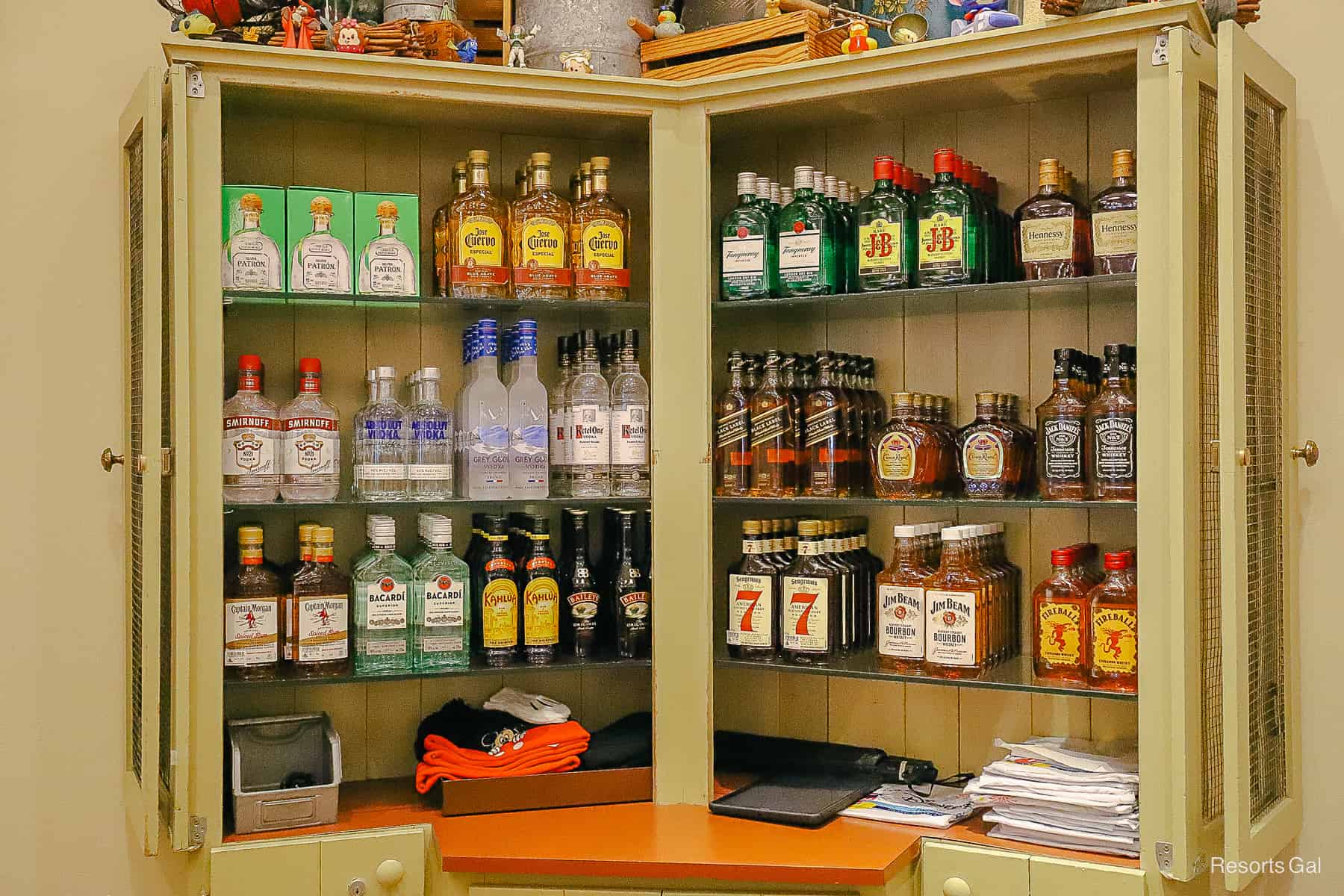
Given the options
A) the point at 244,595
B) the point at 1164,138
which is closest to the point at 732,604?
the point at 244,595

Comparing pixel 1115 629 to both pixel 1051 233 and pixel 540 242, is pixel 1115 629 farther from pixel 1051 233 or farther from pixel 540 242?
pixel 540 242

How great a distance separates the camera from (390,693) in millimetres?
2678

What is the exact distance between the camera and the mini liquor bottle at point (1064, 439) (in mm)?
2227

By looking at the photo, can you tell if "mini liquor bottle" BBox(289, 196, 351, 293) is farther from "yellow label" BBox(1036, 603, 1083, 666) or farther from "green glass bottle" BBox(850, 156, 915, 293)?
"yellow label" BBox(1036, 603, 1083, 666)

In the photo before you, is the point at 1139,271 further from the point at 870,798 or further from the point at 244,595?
the point at 244,595

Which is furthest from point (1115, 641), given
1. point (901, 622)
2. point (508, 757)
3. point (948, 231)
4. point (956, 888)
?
point (508, 757)

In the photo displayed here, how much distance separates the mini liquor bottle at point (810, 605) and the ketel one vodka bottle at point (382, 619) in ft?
2.45

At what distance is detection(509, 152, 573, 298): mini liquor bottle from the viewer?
248 centimetres

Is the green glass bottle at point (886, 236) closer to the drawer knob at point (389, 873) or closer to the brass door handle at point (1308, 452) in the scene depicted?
the brass door handle at point (1308, 452)

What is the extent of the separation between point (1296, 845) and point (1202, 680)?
605 millimetres

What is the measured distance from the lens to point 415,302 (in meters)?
2.42

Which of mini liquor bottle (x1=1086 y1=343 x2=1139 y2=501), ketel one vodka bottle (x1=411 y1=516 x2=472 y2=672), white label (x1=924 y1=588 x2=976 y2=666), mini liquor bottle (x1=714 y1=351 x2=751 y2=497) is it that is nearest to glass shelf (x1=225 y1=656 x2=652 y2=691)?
ketel one vodka bottle (x1=411 y1=516 x2=472 y2=672)

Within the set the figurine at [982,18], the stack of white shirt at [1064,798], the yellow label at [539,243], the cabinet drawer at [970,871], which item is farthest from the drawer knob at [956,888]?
the figurine at [982,18]

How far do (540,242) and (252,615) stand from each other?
0.90 m
